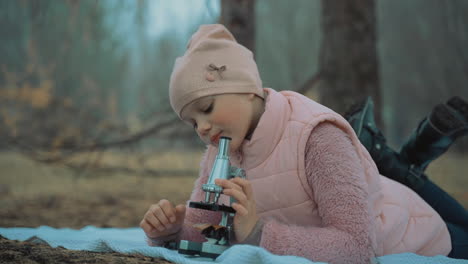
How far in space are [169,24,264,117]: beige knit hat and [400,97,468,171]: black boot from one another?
0.76 m

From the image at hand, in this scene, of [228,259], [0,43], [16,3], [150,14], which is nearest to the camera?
[228,259]

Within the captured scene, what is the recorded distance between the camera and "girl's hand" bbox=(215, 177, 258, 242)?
1.13 metres

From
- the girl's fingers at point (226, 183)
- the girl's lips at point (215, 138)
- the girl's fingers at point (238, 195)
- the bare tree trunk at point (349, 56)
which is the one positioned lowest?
the girl's fingers at point (238, 195)

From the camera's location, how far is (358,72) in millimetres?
3121

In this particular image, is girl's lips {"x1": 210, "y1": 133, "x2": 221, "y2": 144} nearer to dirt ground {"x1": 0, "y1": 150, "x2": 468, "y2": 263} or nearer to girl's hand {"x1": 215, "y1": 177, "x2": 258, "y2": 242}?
girl's hand {"x1": 215, "y1": 177, "x2": 258, "y2": 242}

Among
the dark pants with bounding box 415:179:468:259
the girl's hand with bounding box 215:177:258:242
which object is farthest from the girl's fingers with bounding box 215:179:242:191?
the dark pants with bounding box 415:179:468:259

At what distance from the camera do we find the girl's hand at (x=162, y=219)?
4.50ft

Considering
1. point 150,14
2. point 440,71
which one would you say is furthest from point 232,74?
point 440,71

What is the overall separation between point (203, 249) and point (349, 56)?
7.35ft

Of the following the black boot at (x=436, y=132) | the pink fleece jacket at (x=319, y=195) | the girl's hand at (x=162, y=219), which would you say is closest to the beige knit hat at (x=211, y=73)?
the pink fleece jacket at (x=319, y=195)

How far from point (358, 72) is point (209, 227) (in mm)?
2203

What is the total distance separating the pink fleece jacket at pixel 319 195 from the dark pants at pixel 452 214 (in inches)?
4.3

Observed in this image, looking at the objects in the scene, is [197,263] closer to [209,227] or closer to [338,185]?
[209,227]

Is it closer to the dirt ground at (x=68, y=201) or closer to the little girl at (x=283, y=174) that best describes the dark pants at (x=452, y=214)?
the little girl at (x=283, y=174)
